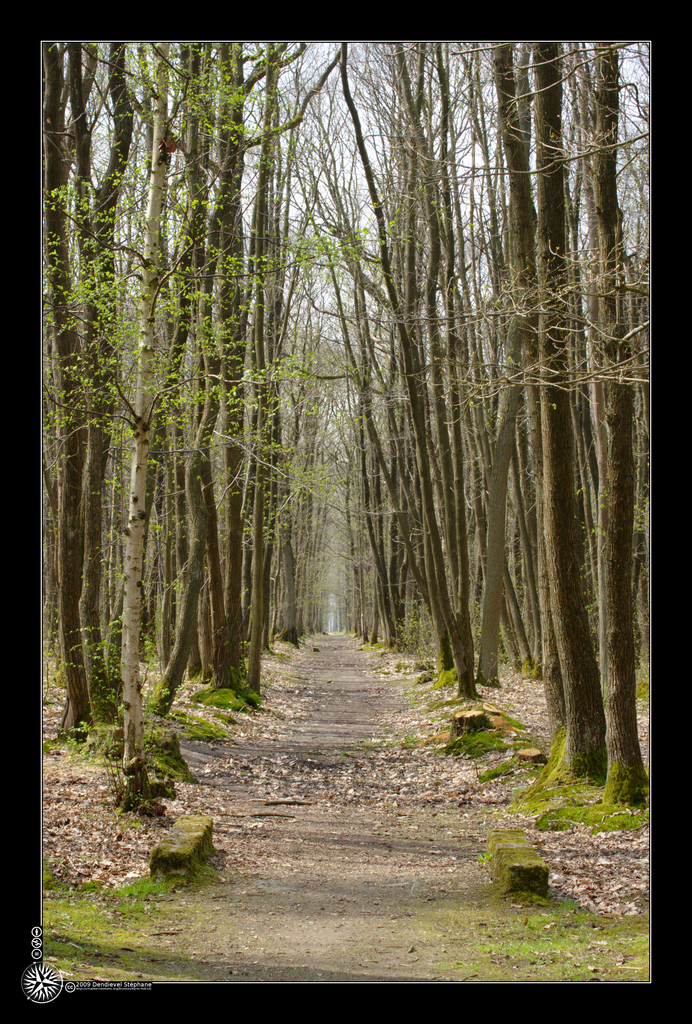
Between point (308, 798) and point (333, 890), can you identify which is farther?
point (308, 798)

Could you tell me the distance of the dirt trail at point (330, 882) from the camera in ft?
13.6

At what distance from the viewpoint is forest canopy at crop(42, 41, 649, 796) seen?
6660mm

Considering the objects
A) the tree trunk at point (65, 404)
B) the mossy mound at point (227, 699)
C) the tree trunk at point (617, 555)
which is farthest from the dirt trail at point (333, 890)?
the mossy mound at point (227, 699)

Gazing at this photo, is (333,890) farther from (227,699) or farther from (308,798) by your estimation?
(227,699)

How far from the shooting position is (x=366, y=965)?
4055mm

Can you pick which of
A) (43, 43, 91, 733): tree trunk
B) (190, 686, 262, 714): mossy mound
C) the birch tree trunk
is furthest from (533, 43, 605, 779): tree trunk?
(190, 686, 262, 714): mossy mound

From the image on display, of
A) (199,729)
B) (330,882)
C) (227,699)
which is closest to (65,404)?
(199,729)

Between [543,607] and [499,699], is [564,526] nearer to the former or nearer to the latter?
[543,607]

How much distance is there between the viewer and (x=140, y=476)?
Result: 6.91 meters

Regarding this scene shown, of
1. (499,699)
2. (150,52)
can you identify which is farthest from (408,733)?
Answer: (150,52)

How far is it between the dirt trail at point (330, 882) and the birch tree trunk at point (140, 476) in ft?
4.22

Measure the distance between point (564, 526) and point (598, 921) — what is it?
3804 mm

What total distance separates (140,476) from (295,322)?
51.6 feet

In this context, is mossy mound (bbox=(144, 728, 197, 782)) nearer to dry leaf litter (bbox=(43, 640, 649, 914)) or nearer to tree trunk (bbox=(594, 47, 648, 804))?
dry leaf litter (bbox=(43, 640, 649, 914))
